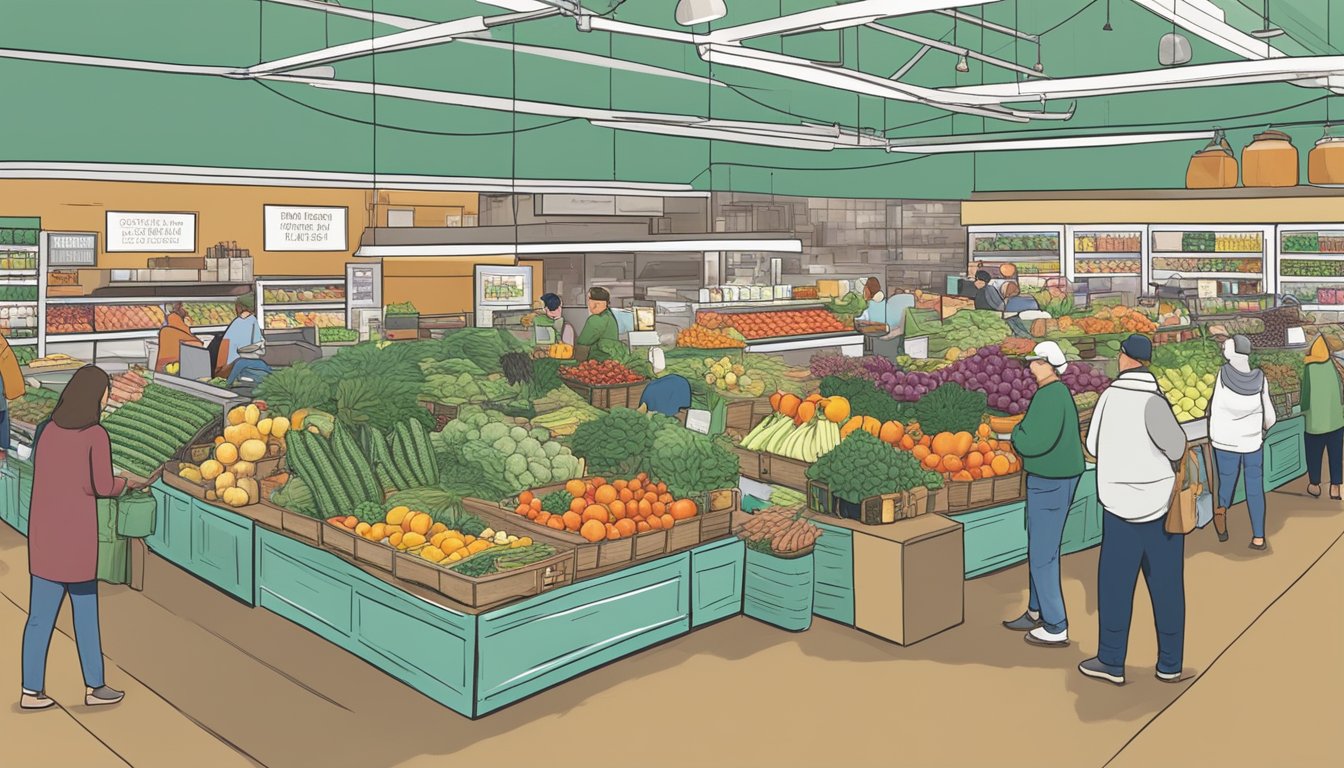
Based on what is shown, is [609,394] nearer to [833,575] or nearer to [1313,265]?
[833,575]

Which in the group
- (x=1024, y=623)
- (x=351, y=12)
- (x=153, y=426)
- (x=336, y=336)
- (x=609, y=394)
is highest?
(x=351, y=12)

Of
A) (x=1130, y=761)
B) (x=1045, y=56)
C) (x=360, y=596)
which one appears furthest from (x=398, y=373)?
(x=1045, y=56)

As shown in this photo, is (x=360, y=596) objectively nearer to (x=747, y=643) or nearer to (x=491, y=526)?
(x=491, y=526)

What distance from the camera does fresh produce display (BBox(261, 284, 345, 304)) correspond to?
14148 mm

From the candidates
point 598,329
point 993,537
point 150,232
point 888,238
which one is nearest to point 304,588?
point 993,537

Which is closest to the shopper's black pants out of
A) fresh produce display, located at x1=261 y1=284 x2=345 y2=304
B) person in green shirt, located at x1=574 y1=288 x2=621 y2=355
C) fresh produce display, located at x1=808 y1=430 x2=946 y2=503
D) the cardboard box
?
fresh produce display, located at x1=808 y1=430 x2=946 y2=503

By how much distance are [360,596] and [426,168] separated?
862cm

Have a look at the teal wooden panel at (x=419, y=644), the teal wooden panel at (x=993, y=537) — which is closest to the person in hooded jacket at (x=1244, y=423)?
the teal wooden panel at (x=993, y=537)

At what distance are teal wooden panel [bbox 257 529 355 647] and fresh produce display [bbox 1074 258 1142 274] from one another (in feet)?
43.9

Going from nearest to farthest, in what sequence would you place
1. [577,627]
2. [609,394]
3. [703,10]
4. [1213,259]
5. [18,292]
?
[577,627]
[703,10]
[609,394]
[18,292]
[1213,259]

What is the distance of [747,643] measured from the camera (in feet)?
18.1

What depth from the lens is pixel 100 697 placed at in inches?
186

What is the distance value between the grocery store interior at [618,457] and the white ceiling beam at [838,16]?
0.04 meters

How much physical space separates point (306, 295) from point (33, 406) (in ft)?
21.6
